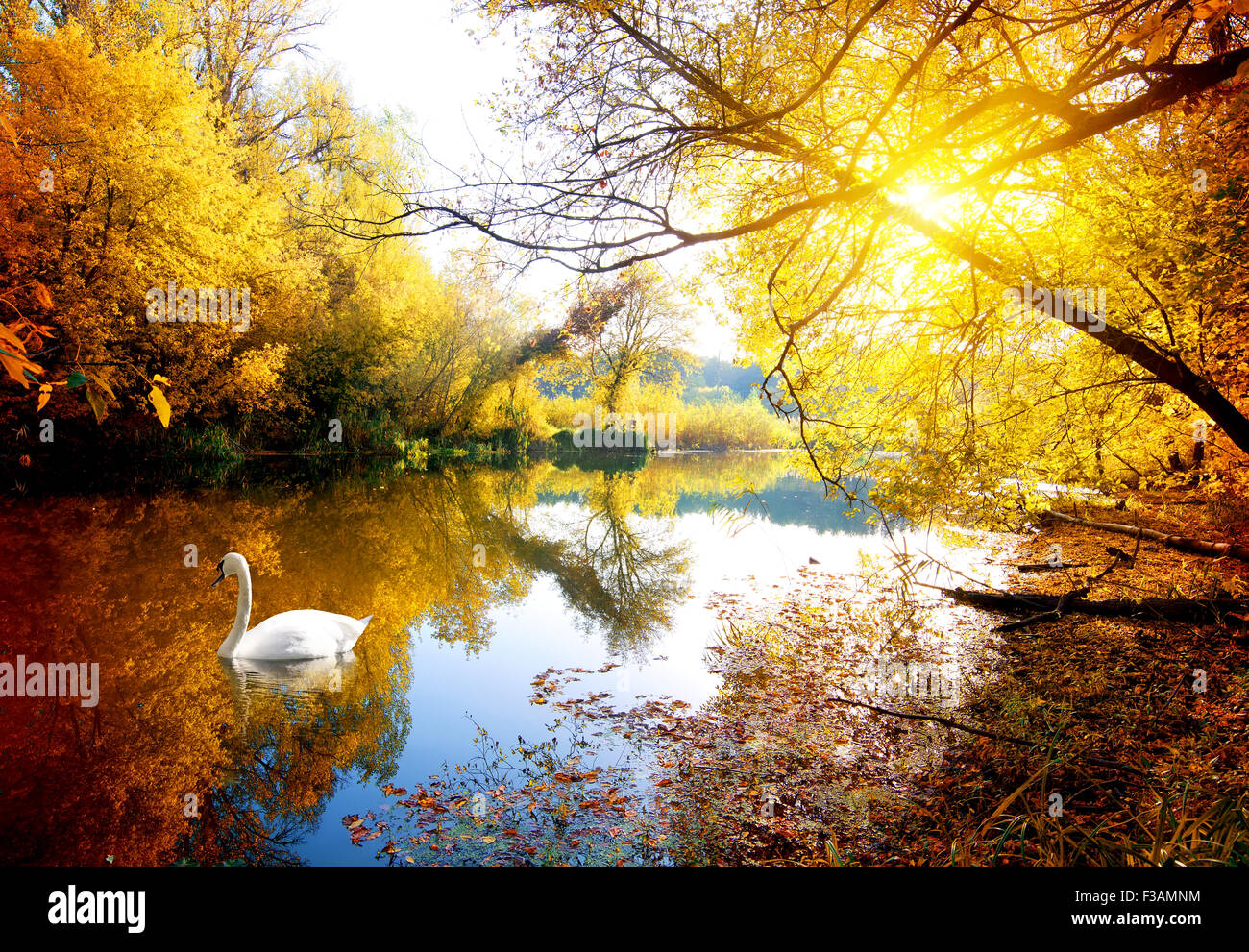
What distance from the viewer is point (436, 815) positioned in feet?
11.6

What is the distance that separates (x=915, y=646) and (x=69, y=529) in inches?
530

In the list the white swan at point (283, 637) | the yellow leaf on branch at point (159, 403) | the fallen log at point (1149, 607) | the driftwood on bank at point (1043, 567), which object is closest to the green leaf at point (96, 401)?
the yellow leaf on branch at point (159, 403)

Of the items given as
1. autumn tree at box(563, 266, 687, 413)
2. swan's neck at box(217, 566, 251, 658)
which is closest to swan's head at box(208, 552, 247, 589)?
swan's neck at box(217, 566, 251, 658)

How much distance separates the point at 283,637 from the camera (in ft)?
18.4

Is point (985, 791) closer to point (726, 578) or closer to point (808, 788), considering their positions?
point (808, 788)

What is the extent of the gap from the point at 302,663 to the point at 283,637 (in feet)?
1.01

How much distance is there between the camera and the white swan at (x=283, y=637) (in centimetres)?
554

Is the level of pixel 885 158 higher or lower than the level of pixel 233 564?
higher

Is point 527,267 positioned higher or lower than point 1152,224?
lower

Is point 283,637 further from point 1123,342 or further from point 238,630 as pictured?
point 1123,342

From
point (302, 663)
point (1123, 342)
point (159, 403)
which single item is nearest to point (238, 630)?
point (302, 663)

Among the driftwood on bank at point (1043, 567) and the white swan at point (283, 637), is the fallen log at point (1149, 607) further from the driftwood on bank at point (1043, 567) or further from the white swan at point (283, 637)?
the white swan at point (283, 637)
